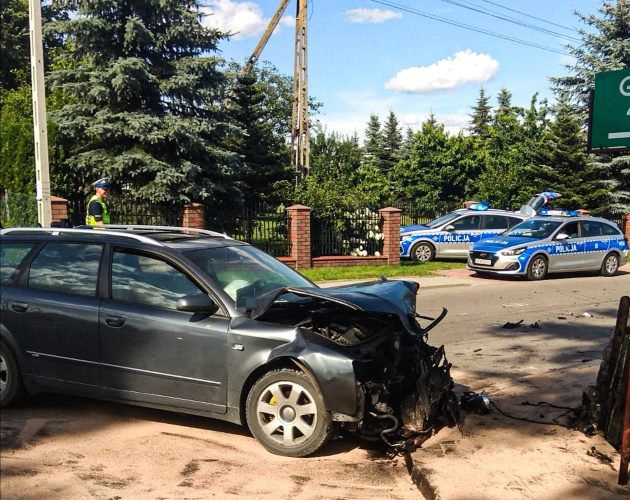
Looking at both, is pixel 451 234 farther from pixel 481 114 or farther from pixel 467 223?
pixel 481 114

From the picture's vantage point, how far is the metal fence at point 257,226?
656 inches

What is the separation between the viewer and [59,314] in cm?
480

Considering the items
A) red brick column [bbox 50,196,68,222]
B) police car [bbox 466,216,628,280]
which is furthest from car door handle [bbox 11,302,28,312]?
police car [bbox 466,216,628,280]

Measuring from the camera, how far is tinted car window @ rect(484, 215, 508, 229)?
63.9ft

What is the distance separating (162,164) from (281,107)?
43.7 metres

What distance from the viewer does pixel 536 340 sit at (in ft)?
27.5

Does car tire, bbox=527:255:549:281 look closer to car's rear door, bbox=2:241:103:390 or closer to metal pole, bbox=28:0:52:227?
metal pole, bbox=28:0:52:227

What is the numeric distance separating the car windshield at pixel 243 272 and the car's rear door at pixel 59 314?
34.6 inches

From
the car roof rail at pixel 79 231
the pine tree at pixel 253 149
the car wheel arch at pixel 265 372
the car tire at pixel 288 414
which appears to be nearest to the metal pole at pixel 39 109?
the car roof rail at pixel 79 231

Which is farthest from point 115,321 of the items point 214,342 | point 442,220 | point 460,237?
point 442,220

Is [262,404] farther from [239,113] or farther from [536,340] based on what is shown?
[239,113]

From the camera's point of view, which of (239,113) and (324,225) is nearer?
(324,225)

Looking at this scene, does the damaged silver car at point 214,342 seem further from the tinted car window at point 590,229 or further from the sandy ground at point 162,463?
the tinted car window at point 590,229

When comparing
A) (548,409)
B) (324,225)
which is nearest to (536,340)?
(548,409)
